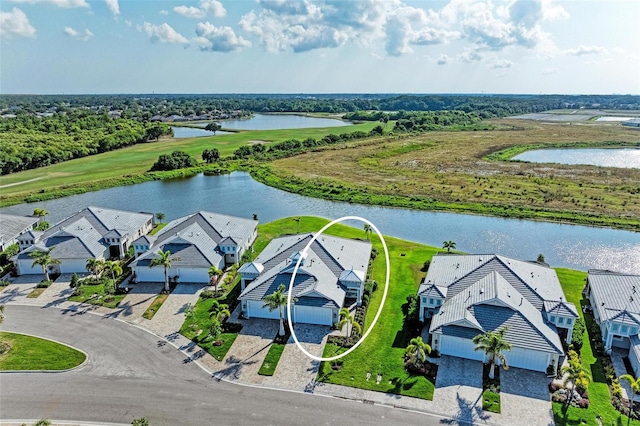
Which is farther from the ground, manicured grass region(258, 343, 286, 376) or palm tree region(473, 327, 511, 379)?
palm tree region(473, 327, 511, 379)

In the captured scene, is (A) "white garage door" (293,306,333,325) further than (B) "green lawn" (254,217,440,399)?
Yes

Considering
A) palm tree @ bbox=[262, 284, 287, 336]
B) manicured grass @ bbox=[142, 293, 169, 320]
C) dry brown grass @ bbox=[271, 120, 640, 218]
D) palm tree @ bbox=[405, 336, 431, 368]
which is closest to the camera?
palm tree @ bbox=[405, 336, 431, 368]

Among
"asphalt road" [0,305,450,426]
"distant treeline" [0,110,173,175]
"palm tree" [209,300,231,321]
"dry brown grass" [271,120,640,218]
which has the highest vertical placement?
"distant treeline" [0,110,173,175]

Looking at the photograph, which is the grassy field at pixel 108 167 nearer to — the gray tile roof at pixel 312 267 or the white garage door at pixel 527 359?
the gray tile roof at pixel 312 267

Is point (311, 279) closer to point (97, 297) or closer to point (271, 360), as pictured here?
point (271, 360)

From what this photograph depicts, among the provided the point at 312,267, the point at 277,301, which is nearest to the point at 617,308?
the point at 312,267

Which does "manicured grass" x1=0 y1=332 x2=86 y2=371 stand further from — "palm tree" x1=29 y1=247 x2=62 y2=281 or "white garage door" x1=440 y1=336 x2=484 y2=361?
"white garage door" x1=440 y1=336 x2=484 y2=361

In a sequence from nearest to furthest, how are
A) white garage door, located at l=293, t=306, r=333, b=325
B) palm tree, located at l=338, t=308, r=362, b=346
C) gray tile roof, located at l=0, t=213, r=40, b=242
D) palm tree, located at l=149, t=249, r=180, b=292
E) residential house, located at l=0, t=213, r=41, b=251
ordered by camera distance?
palm tree, located at l=338, t=308, r=362, b=346
white garage door, located at l=293, t=306, r=333, b=325
palm tree, located at l=149, t=249, r=180, b=292
residential house, located at l=0, t=213, r=41, b=251
gray tile roof, located at l=0, t=213, r=40, b=242

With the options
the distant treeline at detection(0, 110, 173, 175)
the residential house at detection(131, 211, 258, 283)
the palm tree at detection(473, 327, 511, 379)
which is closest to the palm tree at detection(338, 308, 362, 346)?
the palm tree at detection(473, 327, 511, 379)

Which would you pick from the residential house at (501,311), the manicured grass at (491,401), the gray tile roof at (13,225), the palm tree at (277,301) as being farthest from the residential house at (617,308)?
the gray tile roof at (13,225)
